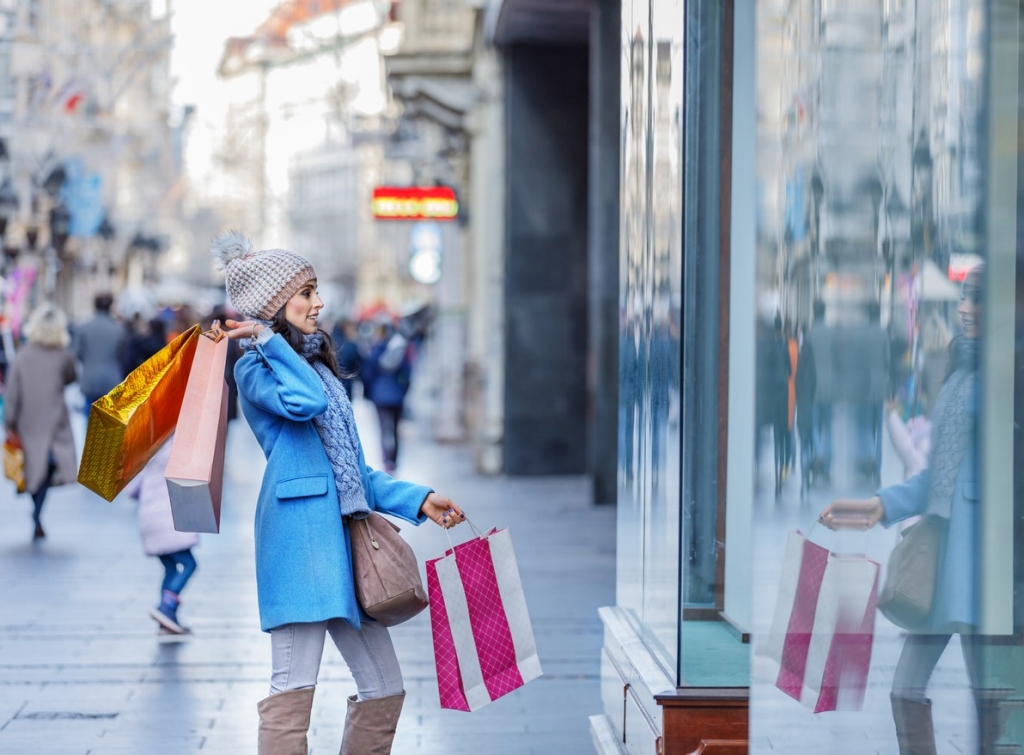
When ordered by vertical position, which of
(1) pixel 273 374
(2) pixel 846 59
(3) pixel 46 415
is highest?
(2) pixel 846 59

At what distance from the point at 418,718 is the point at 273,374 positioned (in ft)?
7.86

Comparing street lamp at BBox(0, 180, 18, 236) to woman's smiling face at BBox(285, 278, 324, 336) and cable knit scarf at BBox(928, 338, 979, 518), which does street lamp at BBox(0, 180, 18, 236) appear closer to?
woman's smiling face at BBox(285, 278, 324, 336)

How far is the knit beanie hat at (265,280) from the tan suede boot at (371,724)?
1.14m

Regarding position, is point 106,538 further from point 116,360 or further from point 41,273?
point 41,273

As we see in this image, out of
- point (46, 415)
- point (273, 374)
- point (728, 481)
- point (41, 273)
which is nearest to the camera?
point (273, 374)

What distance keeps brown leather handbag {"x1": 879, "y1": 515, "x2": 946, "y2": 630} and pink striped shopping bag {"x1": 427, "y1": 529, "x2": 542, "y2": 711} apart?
1.45 m

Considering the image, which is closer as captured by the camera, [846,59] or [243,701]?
[846,59]

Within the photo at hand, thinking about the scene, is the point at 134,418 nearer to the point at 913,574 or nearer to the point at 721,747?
the point at 721,747

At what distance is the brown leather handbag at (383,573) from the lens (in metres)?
4.09

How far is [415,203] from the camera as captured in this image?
21234 mm

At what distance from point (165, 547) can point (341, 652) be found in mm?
3579

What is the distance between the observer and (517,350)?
16.2 meters

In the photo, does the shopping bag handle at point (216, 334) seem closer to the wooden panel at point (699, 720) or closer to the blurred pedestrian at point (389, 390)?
the wooden panel at point (699, 720)

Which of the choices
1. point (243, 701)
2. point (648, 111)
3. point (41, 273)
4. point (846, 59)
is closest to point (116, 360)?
point (243, 701)
